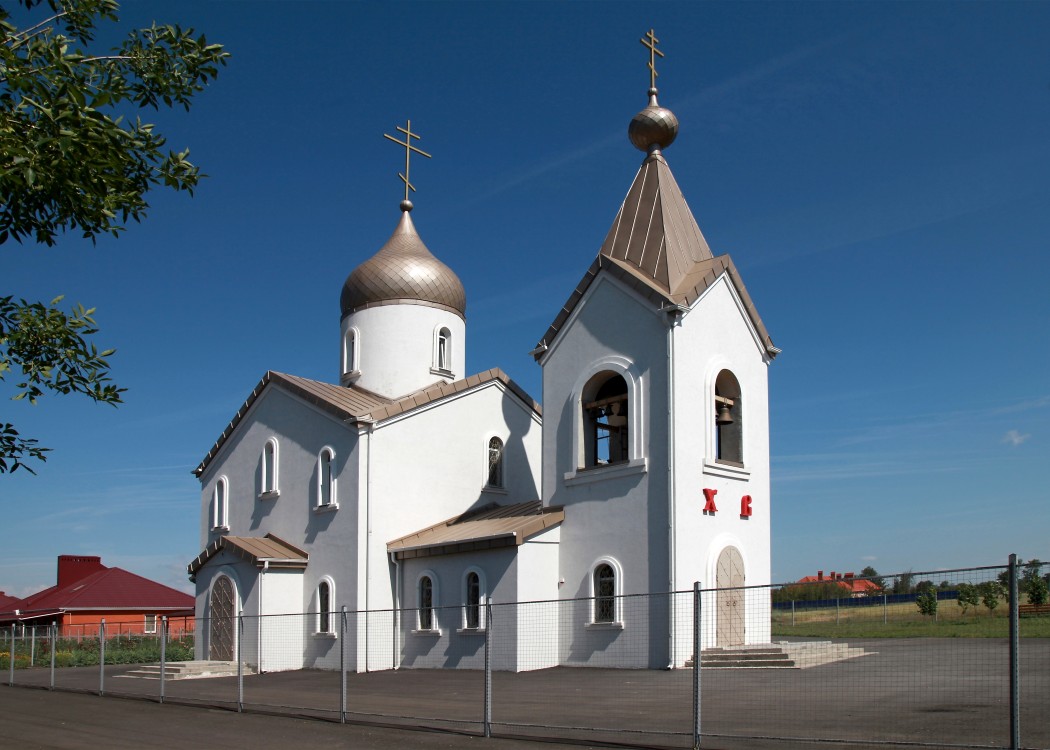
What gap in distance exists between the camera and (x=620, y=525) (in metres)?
22.2

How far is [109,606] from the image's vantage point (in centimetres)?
4272

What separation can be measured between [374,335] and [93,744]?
738 inches

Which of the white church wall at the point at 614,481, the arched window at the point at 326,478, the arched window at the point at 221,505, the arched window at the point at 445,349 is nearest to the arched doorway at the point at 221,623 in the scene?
the arched window at the point at 221,505

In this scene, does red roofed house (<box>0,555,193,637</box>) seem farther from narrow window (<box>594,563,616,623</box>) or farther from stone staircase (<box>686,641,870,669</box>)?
stone staircase (<box>686,641,870,669</box>)

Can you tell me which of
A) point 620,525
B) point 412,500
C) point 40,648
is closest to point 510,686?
point 620,525

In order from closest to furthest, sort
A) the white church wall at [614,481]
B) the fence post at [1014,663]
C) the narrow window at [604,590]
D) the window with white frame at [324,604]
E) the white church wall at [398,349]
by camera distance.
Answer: the fence post at [1014,663], the white church wall at [614,481], the narrow window at [604,590], the window with white frame at [324,604], the white church wall at [398,349]

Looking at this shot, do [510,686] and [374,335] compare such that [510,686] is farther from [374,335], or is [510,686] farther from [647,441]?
[374,335]

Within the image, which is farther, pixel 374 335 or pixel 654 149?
pixel 374 335

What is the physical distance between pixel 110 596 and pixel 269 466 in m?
18.2

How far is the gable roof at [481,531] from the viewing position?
75.0 feet

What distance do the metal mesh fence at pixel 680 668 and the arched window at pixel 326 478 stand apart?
292 cm

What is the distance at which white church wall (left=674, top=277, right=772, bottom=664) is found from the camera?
21391mm

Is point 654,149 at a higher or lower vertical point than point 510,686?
higher

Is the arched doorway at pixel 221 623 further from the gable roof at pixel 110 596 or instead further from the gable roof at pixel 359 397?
the gable roof at pixel 110 596
